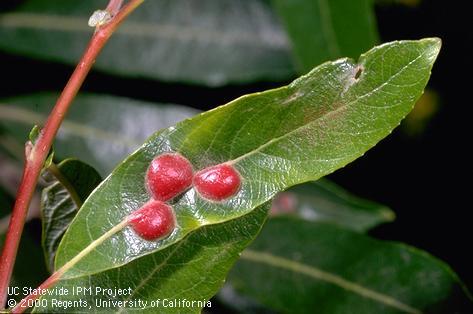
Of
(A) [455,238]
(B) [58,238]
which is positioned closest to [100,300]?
(B) [58,238]

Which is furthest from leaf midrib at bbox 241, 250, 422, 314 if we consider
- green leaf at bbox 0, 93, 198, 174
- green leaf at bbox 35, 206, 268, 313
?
green leaf at bbox 35, 206, 268, 313

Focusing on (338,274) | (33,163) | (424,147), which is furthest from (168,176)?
(424,147)

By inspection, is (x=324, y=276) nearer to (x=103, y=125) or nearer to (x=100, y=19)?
(x=103, y=125)

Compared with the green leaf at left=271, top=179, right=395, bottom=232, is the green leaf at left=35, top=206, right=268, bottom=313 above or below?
below

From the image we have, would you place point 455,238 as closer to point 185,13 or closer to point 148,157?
point 185,13

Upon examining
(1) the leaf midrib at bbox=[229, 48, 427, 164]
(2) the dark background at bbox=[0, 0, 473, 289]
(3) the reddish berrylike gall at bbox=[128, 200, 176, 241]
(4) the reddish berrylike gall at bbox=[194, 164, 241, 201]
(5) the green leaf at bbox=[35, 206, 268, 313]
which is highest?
(2) the dark background at bbox=[0, 0, 473, 289]

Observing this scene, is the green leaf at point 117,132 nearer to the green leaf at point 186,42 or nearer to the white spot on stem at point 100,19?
the green leaf at point 186,42

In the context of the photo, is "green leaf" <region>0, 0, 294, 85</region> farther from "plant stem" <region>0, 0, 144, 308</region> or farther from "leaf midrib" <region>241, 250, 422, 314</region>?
"plant stem" <region>0, 0, 144, 308</region>
